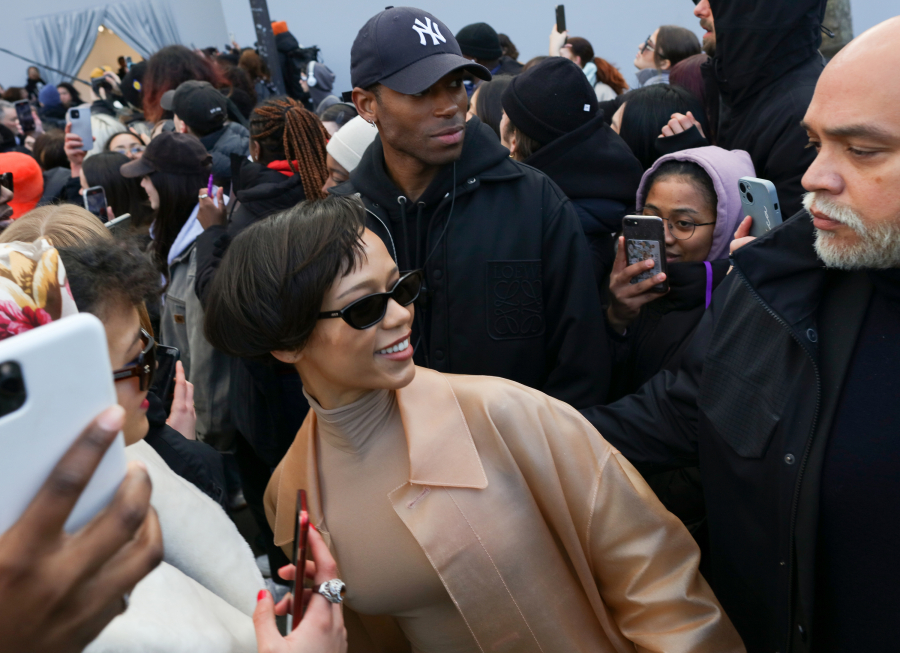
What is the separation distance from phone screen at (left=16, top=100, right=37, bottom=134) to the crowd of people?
23.6 feet

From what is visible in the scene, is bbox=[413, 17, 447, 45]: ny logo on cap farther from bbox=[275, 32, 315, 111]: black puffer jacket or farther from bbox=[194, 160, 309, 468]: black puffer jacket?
bbox=[275, 32, 315, 111]: black puffer jacket

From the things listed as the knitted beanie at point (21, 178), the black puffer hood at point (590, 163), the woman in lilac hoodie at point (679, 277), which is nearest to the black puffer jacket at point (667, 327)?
the woman in lilac hoodie at point (679, 277)

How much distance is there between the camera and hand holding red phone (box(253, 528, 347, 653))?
1.27 metres

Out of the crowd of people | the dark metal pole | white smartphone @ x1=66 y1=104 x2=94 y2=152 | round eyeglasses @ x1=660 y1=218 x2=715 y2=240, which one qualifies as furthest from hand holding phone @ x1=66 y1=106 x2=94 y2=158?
round eyeglasses @ x1=660 y1=218 x2=715 y2=240

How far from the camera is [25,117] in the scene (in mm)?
8562

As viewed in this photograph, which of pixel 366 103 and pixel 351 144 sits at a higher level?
pixel 366 103

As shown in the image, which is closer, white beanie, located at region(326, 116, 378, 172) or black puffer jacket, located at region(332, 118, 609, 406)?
black puffer jacket, located at region(332, 118, 609, 406)

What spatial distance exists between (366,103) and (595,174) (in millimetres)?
1027

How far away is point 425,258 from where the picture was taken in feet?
8.29

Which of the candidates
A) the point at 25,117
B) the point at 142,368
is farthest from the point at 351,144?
the point at 25,117

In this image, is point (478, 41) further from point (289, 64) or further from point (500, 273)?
point (289, 64)

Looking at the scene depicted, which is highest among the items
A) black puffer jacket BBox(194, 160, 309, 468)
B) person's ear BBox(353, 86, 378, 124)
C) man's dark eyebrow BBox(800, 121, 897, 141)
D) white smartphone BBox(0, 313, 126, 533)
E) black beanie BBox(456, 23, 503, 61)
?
black beanie BBox(456, 23, 503, 61)

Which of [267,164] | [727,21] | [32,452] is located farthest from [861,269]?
[267,164]

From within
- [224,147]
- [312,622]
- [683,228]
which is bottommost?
[312,622]
